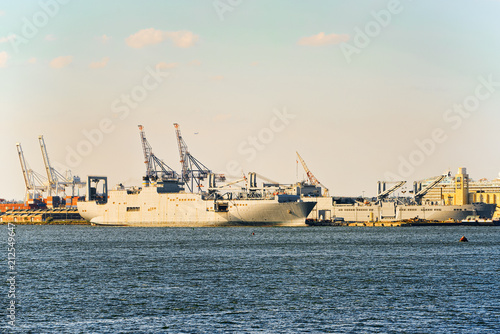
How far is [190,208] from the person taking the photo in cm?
15988

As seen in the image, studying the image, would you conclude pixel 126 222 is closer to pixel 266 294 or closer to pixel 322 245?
pixel 322 245

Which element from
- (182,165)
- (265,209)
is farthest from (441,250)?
(182,165)

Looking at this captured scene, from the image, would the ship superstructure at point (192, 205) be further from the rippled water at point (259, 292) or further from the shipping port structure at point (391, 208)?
the rippled water at point (259, 292)

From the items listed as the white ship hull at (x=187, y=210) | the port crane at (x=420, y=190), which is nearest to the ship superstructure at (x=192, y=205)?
the white ship hull at (x=187, y=210)

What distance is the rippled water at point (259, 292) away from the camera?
3444 centimetres

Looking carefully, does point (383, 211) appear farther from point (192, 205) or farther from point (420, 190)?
point (192, 205)

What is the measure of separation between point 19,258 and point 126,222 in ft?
321

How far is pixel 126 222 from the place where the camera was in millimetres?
170250

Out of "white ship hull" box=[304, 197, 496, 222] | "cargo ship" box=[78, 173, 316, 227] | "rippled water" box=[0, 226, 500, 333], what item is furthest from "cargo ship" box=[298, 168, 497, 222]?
"rippled water" box=[0, 226, 500, 333]

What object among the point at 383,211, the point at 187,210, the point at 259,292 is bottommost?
the point at 259,292

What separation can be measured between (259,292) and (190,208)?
115825 mm

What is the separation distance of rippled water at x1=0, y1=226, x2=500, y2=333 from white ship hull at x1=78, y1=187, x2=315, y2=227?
7306 centimetres

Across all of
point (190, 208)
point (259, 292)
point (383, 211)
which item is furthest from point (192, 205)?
point (259, 292)

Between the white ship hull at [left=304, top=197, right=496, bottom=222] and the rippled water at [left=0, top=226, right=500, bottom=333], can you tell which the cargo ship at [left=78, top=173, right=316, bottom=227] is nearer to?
the white ship hull at [left=304, top=197, right=496, bottom=222]
